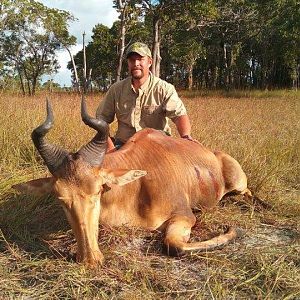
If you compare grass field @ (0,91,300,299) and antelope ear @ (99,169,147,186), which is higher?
antelope ear @ (99,169,147,186)

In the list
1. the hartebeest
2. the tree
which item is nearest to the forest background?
the tree

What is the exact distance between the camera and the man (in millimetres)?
5961

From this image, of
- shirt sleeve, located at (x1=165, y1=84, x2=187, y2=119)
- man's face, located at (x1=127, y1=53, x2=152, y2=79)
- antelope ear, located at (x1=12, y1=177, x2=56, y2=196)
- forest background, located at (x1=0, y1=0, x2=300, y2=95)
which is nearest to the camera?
antelope ear, located at (x1=12, y1=177, x2=56, y2=196)

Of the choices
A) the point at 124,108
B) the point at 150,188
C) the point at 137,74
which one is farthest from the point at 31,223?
the point at 137,74

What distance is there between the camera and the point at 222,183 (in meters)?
5.41

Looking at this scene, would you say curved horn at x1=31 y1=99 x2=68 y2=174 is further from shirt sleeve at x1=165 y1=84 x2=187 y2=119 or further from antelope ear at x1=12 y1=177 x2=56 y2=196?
shirt sleeve at x1=165 y1=84 x2=187 y2=119

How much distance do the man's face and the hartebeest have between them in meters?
1.21

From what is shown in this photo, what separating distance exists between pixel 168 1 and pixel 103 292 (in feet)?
70.3

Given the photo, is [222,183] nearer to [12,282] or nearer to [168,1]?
[12,282]

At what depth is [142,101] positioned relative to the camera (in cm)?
611

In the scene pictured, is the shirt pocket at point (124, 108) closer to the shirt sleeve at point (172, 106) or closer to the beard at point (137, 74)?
the beard at point (137, 74)

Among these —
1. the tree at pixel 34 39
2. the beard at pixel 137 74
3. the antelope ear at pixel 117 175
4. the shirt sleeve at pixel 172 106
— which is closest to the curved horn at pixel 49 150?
the antelope ear at pixel 117 175

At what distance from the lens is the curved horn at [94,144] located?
3.71 meters

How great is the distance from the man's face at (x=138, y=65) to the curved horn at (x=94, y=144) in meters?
2.30
